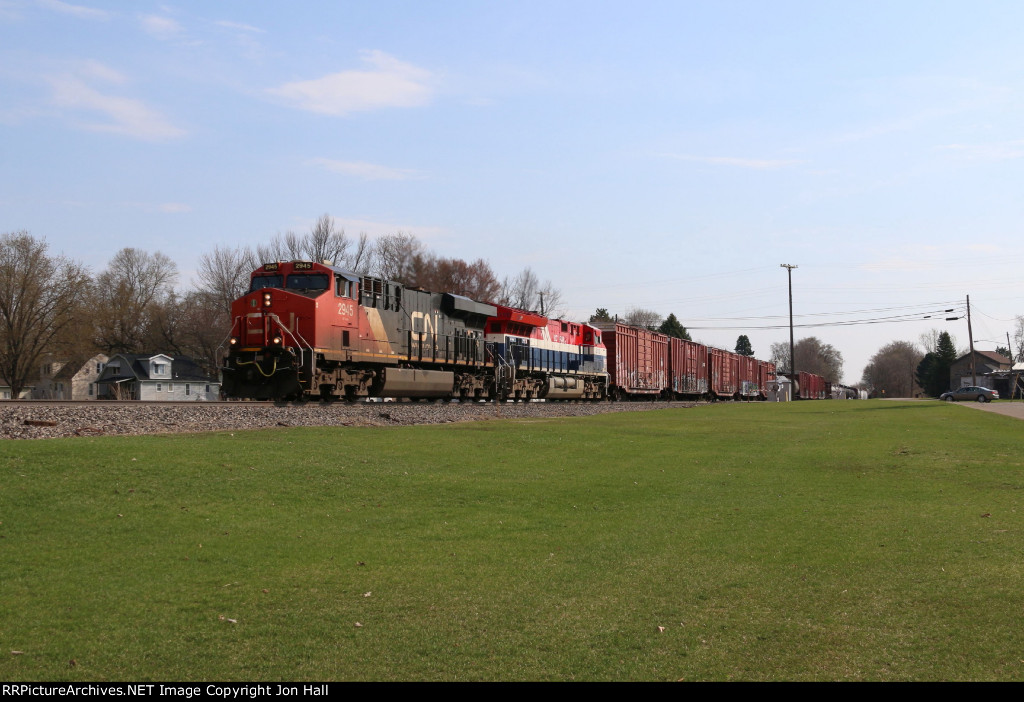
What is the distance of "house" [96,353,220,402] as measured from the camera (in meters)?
71.9

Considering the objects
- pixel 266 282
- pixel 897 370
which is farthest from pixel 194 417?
pixel 897 370

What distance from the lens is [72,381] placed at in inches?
3423

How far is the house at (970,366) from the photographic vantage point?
115 metres

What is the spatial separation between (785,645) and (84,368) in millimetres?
95500

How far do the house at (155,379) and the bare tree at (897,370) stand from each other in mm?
139523

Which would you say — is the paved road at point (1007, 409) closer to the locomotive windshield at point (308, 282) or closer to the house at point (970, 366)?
the locomotive windshield at point (308, 282)

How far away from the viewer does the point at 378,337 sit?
27141 millimetres

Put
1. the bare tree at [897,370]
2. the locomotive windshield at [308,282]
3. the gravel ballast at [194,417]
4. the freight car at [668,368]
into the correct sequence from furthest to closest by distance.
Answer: the bare tree at [897,370] → the freight car at [668,368] → the locomotive windshield at [308,282] → the gravel ballast at [194,417]

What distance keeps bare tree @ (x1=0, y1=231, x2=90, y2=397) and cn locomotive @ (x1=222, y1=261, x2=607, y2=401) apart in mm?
50001

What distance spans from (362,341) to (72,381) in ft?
241

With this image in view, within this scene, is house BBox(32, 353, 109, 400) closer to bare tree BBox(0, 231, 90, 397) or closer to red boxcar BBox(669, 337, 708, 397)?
bare tree BBox(0, 231, 90, 397)

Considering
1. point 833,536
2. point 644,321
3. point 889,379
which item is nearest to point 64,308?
point 833,536

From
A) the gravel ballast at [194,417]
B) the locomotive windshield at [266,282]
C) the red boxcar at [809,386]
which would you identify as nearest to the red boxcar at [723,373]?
the red boxcar at [809,386]

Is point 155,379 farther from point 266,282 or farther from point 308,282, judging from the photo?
point 308,282
